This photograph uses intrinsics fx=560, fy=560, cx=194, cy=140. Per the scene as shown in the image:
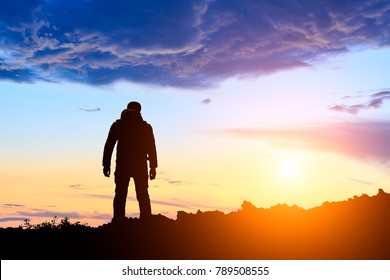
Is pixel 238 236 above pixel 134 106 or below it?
below

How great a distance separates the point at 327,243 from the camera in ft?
54.5

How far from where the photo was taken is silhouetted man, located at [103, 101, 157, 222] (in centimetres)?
1953

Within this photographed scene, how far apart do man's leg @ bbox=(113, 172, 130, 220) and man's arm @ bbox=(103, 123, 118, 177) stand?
41 cm

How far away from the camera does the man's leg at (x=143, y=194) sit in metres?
19.7

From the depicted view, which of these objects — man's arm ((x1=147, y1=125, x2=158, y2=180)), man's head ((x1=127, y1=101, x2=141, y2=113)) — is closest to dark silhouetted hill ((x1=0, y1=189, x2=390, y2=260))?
man's arm ((x1=147, y1=125, x2=158, y2=180))

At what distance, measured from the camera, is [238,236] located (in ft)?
56.3

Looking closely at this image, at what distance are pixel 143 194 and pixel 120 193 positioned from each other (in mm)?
809

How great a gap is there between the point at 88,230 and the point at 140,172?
2.70 m

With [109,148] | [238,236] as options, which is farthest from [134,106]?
[238,236]

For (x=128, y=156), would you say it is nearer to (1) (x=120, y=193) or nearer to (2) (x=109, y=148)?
(2) (x=109, y=148)

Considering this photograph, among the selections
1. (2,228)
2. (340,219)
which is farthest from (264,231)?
(2,228)

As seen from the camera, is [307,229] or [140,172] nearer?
[307,229]
